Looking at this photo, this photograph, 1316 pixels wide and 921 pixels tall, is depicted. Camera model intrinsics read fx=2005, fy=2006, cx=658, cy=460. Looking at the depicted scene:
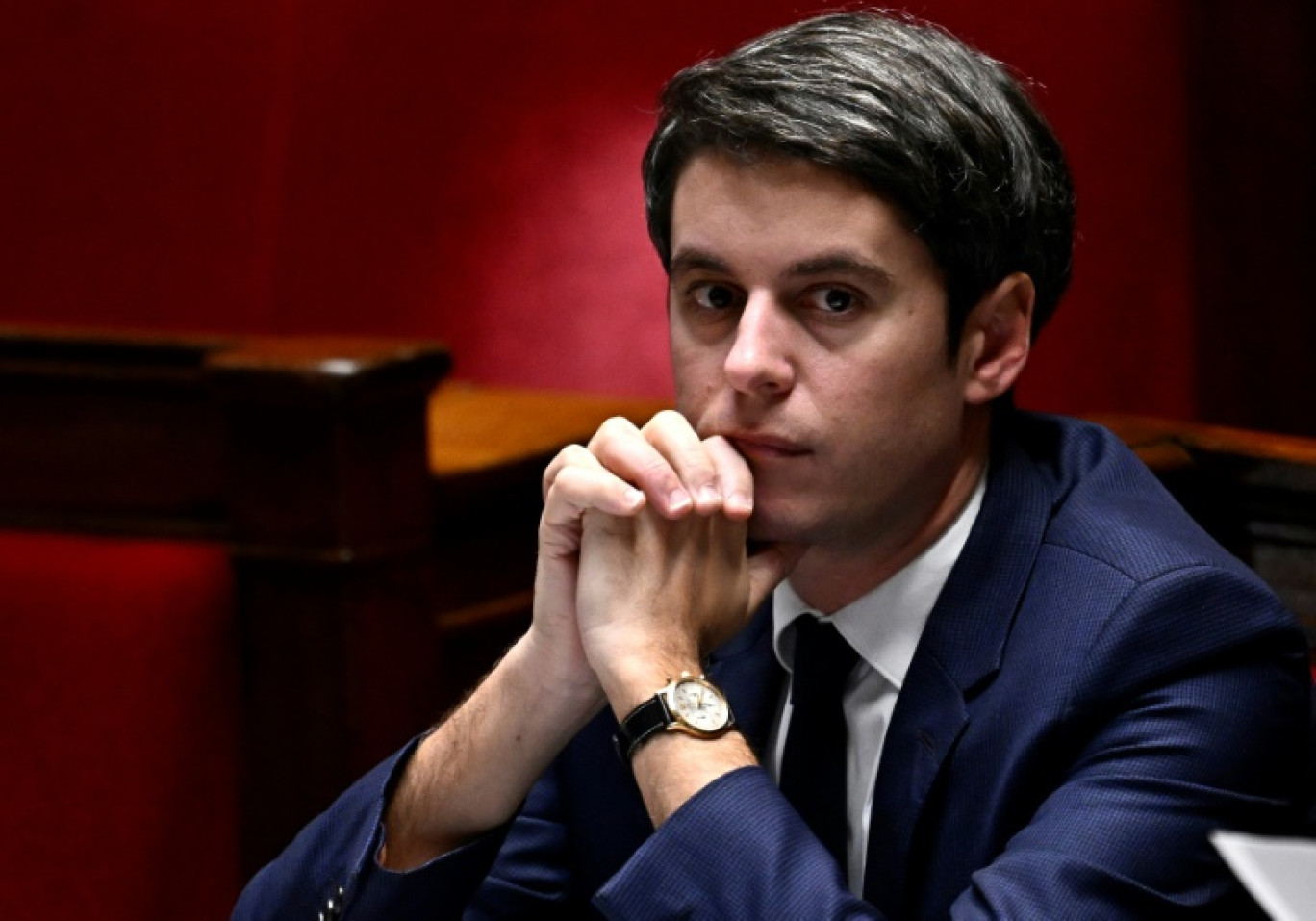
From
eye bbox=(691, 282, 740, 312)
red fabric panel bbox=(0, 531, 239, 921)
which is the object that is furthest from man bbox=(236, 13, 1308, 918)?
red fabric panel bbox=(0, 531, 239, 921)

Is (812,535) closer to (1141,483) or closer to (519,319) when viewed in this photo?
(1141,483)

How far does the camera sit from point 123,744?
113 cm

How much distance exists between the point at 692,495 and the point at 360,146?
879mm

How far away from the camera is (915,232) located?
2.70 ft

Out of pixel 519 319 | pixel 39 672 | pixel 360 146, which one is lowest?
pixel 39 672

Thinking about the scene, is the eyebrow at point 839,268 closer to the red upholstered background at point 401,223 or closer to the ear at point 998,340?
the ear at point 998,340

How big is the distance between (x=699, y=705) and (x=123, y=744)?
0.48m

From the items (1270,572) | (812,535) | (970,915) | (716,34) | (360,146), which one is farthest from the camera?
(360,146)

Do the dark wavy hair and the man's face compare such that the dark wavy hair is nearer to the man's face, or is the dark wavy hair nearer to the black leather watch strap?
the man's face

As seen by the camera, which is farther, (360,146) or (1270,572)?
(360,146)

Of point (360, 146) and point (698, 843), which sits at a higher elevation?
point (360, 146)

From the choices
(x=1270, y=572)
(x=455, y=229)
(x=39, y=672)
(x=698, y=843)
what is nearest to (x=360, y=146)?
(x=455, y=229)

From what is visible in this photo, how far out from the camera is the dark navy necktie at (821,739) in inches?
33.7

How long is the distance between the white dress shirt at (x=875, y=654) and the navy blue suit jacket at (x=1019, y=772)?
27 mm
